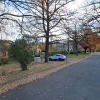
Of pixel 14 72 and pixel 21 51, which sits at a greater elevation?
pixel 21 51

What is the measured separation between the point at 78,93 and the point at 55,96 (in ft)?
3.60

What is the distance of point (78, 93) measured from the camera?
17.5ft

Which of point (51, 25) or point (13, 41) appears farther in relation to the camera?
point (51, 25)

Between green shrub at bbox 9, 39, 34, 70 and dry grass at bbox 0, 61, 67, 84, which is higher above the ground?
green shrub at bbox 9, 39, 34, 70

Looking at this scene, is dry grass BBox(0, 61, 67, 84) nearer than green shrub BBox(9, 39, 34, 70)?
Yes

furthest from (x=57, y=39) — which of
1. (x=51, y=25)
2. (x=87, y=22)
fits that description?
(x=87, y=22)

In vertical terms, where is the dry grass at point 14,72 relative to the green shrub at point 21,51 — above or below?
below

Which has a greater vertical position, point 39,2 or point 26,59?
point 39,2

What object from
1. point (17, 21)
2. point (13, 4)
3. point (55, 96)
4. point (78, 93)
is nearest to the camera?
point (55, 96)

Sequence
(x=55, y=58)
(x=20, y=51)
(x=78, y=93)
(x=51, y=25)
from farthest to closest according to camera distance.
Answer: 1. (x=55, y=58)
2. (x=51, y=25)
3. (x=20, y=51)
4. (x=78, y=93)

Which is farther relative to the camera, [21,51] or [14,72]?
[21,51]

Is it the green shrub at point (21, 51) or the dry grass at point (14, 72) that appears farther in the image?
the green shrub at point (21, 51)

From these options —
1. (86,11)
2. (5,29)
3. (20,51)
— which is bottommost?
(20,51)

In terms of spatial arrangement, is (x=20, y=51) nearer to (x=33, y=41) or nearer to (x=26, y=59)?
(x=26, y=59)
